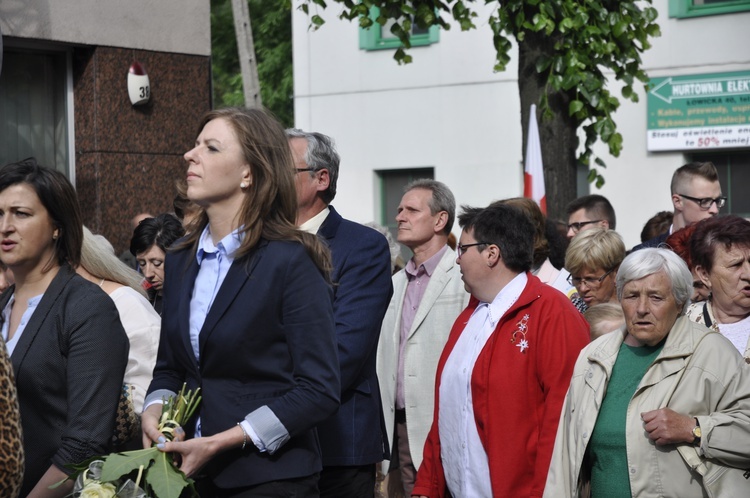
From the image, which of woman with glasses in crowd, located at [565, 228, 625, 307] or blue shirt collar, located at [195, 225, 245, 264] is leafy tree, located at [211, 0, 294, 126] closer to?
woman with glasses in crowd, located at [565, 228, 625, 307]

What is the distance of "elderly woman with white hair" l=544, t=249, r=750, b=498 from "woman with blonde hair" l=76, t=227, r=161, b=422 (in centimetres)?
183

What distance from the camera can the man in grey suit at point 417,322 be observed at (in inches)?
265

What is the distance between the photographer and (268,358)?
362 centimetres

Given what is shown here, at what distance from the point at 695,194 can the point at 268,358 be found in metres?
5.12

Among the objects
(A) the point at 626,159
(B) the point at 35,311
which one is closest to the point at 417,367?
(B) the point at 35,311

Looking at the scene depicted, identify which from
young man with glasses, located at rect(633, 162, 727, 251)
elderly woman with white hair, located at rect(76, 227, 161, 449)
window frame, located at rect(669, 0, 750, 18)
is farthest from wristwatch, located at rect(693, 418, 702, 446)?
window frame, located at rect(669, 0, 750, 18)

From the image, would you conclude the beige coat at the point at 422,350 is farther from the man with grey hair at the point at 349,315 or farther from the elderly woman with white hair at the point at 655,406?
the elderly woman with white hair at the point at 655,406

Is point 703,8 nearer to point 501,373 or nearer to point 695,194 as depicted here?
point 695,194

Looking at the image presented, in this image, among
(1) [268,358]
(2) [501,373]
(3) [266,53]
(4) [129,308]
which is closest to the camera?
(1) [268,358]

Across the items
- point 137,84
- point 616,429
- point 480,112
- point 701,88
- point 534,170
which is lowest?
point 616,429

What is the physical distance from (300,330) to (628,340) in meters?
1.81

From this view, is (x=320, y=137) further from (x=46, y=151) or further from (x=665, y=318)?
(x=46, y=151)

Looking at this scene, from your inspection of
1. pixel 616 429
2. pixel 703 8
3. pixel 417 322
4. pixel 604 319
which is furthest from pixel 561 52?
pixel 703 8

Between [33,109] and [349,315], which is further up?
[33,109]
